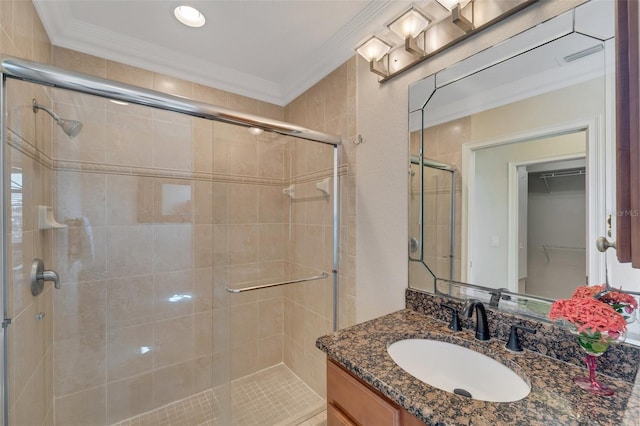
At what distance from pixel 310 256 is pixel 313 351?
0.71m

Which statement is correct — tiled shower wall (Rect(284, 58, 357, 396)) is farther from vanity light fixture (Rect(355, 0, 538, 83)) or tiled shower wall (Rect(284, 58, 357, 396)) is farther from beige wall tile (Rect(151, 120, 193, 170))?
beige wall tile (Rect(151, 120, 193, 170))

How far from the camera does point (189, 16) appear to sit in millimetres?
1505

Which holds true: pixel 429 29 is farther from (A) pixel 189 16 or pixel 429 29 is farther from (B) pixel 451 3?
(A) pixel 189 16

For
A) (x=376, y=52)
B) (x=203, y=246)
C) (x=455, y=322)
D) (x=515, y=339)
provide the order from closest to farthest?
(x=515, y=339) → (x=455, y=322) → (x=376, y=52) → (x=203, y=246)

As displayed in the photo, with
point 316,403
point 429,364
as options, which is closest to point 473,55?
point 429,364

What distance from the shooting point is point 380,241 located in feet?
4.99

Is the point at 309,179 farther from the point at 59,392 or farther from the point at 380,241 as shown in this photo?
the point at 59,392

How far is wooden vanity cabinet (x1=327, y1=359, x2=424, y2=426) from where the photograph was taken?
749 mm

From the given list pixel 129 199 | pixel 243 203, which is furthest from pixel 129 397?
pixel 243 203

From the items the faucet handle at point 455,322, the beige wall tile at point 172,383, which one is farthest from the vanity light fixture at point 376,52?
the beige wall tile at point 172,383

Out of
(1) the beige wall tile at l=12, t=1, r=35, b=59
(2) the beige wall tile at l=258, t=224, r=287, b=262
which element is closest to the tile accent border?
(2) the beige wall tile at l=258, t=224, r=287, b=262

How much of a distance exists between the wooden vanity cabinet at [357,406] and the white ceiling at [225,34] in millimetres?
1674

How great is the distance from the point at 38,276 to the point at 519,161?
2206 mm

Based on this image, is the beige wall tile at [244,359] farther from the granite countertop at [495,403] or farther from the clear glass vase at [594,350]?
the clear glass vase at [594,350]
